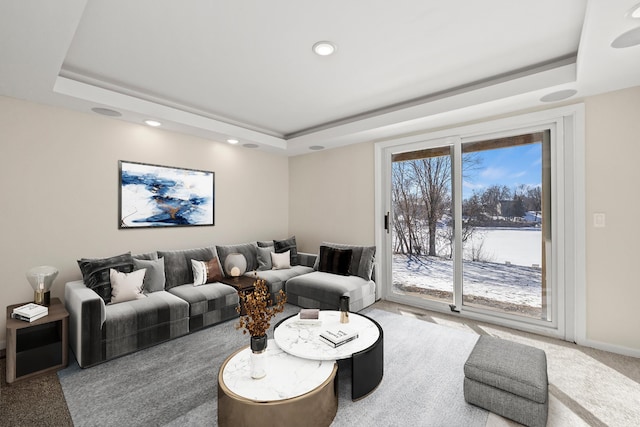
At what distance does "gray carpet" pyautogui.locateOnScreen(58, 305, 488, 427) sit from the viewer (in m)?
1.96

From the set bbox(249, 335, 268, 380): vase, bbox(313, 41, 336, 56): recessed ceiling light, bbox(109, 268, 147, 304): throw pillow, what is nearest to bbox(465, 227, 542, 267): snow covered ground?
bbox(313, 41, 336, 56): recessed ceiling light

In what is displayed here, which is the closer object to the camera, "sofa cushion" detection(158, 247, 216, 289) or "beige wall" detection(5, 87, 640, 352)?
"beige wall" detection(5, 87, 640, 352)

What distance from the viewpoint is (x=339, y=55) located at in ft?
8.44

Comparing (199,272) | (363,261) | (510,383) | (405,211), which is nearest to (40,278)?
(199,272)

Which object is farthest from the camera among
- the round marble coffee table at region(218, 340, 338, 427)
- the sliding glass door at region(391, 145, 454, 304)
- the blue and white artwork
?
the sliding glass door at region(391, 145, 454, 304)

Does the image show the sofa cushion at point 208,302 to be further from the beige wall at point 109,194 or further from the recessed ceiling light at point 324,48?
the recessed ceiling light at point 324,48

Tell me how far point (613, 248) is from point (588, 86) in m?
1.59

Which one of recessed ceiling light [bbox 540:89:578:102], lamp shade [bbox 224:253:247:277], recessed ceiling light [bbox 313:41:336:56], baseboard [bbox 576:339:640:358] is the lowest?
baseboard [bbox 576:339:640:358]

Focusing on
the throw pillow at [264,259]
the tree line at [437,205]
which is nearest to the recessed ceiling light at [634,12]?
the tree line at [437,205]

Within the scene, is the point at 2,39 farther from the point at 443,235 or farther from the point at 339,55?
the point at 443,235

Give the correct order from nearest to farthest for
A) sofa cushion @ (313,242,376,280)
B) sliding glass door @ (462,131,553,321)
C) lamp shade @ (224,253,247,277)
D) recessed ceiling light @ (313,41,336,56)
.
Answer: recessed ceiling light @ (313,41,336,56) → sliding glass door @ (462,131,553,321) → lamp shade @ (224,253,247,277) → sofa cushion @ (313,242,376,280)

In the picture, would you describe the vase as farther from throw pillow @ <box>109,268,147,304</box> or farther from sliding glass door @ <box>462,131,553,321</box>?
sliding glass door @ <box>462,131,553,321</box>

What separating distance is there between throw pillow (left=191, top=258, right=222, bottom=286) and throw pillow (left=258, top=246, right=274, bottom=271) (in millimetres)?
757

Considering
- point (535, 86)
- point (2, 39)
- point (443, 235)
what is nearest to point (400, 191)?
point (443, 235)
